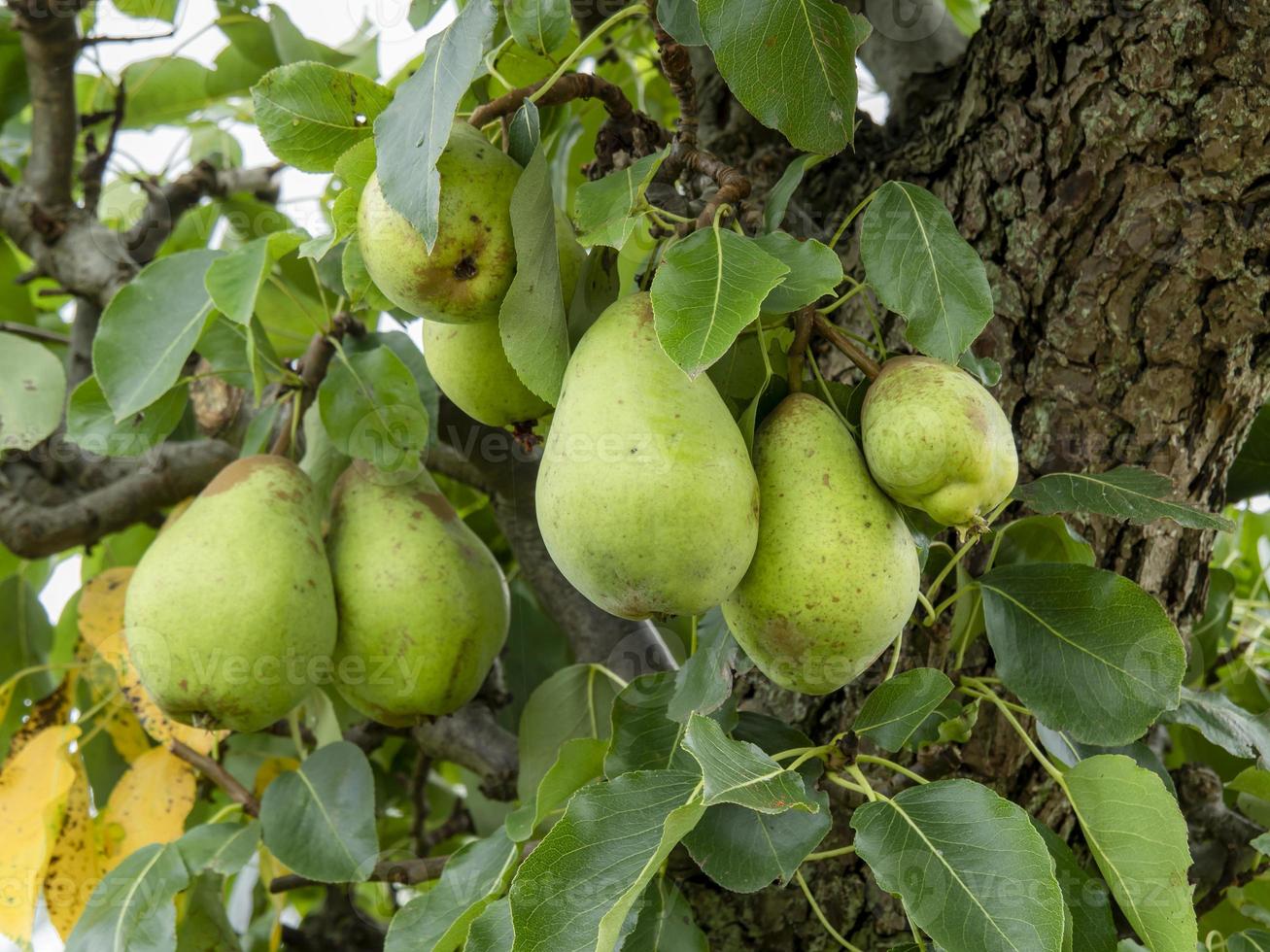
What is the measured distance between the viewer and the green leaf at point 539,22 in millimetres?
1003

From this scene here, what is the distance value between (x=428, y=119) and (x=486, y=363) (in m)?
0.25

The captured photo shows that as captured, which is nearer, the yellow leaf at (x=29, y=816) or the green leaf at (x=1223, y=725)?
the green leaf at (x=1223, y=725)

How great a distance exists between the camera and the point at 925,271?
0.99 m

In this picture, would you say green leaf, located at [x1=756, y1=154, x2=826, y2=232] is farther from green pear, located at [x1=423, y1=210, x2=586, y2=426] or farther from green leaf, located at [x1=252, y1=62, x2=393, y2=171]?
green leaf, located at [x1=252, y1=62, x2=393, y2=171]

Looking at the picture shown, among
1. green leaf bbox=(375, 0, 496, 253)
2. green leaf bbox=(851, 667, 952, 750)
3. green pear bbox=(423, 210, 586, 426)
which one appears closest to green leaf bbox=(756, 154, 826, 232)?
green pear bbox=(423, 210, 586, 426)

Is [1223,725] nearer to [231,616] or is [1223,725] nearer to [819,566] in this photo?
[819,566]

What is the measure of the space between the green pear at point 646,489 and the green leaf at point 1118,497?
350 millimetres

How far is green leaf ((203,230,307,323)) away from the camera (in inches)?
45.7

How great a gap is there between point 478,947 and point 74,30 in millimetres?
1475

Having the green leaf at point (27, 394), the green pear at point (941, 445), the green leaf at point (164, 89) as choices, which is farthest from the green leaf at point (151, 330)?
the green leaf at point (164, 89)

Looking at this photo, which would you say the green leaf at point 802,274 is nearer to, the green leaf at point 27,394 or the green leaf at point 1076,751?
the green leaf at point 1076,751

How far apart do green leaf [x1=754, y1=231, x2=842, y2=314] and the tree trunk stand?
1.31ft

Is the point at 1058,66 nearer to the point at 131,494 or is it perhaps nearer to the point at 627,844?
the point at 627,844

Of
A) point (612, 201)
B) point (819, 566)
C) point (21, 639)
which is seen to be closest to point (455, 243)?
point (612, 201)
